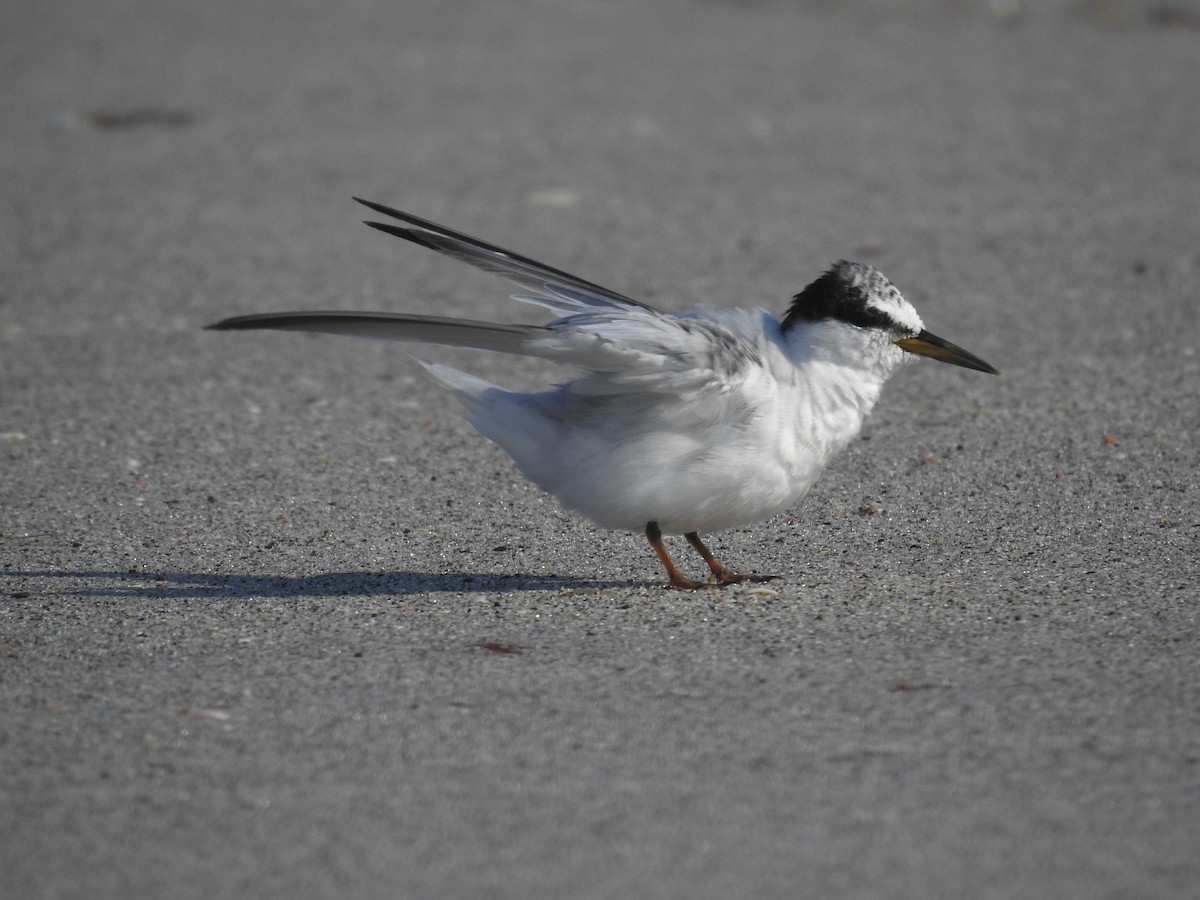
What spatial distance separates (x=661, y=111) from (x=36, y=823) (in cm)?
801

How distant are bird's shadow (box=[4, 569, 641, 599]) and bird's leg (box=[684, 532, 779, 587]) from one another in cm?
A: 21

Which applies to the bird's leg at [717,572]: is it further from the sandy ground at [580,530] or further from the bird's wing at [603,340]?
the bird's wing at [603,340]

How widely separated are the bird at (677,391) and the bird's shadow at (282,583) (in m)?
0.27

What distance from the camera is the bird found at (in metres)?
3.93

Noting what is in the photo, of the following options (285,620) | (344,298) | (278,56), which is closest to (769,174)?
(344,298)

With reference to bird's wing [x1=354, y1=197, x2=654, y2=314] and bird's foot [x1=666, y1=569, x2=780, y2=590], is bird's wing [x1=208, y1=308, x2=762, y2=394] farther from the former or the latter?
bird's foot [x1=666, y1=569, x2=780, y2=590]

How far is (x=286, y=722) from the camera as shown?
3.41 m

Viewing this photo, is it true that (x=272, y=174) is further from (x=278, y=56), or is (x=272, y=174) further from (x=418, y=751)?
(x=418, y=751)

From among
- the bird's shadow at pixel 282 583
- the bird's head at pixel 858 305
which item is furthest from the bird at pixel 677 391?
the bird's shadow at pixel 282 583

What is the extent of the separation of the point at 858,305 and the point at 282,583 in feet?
5.99

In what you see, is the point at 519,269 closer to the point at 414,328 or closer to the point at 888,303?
the point at 414,328

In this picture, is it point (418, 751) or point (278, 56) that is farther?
point (278, 56)

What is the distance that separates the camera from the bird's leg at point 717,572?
432cm

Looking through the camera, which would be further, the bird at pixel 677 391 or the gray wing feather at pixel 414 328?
the bird at pixel 677 391
